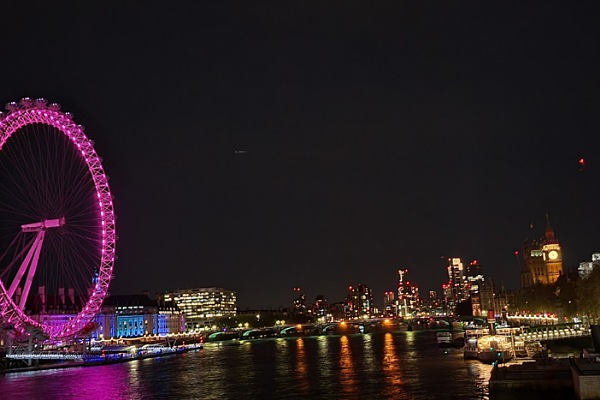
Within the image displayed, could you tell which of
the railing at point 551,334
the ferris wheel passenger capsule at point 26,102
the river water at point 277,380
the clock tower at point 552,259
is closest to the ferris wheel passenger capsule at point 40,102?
the ferris wheel passenger capsule at point 26,102

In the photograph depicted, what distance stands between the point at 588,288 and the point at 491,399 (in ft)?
174

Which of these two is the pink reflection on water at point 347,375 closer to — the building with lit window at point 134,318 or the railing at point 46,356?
the railing at point 46,356

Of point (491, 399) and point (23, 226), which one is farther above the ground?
point (23, 226)

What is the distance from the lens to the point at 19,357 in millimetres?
85125

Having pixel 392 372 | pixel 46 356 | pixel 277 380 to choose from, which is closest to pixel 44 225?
pixel 46 356

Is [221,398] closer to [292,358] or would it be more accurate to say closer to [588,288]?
[292,358]

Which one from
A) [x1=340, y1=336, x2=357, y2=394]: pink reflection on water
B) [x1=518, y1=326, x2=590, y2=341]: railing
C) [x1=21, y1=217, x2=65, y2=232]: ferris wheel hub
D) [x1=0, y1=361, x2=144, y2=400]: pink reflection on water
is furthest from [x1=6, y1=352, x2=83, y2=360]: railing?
[x1=518, y1=326, x2=590, y2=341]: railing

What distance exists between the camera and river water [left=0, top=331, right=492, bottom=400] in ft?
161

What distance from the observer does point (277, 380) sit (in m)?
60.0

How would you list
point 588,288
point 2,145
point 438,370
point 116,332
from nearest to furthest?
point 438,370
point 2,145
point 588,288
point 116,332

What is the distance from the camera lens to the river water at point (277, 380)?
4897 centimetres

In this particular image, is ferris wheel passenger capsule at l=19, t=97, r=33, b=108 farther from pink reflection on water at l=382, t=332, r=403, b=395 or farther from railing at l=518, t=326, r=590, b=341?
railing at l=518, t=326, r=590, b=341

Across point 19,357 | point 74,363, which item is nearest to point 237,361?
point 74,363

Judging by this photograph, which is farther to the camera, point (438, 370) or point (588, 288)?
point (588, 288)
